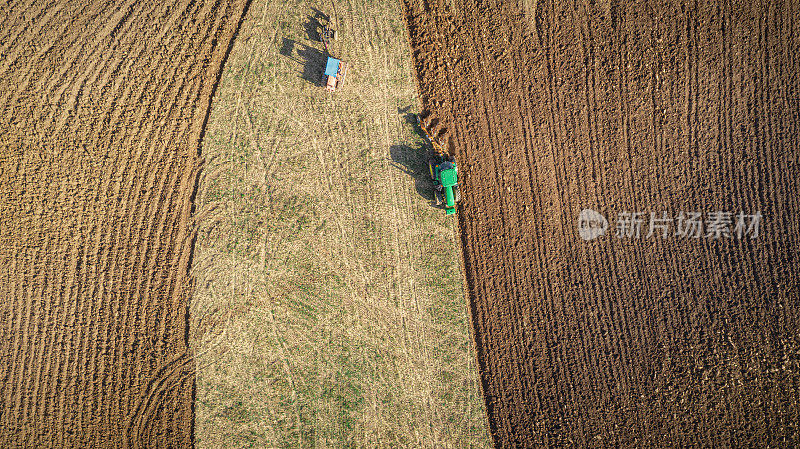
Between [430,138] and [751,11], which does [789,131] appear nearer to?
[751,11]

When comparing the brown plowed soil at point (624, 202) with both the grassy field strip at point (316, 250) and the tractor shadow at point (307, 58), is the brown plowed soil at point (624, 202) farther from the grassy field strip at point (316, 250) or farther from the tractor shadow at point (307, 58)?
the tractor shadow at point (307, 58)

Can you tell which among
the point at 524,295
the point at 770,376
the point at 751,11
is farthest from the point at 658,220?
the point at 751,11

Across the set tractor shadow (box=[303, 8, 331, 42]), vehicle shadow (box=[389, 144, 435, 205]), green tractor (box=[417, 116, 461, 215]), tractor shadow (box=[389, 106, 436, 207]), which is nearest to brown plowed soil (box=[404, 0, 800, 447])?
green tractor (box=[417, 116, 461, 215])

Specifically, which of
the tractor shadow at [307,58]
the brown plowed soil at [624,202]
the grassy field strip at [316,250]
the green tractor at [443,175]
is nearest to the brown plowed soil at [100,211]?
the grassy field strip at [316,250]

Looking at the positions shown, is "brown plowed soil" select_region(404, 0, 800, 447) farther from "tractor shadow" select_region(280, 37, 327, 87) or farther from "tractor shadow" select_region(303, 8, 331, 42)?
"tractor shadow" select_region(280, 37, 327, 87)

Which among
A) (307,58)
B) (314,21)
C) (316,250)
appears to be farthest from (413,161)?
(314,21)

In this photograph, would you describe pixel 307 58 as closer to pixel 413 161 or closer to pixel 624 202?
pixel 413 161
